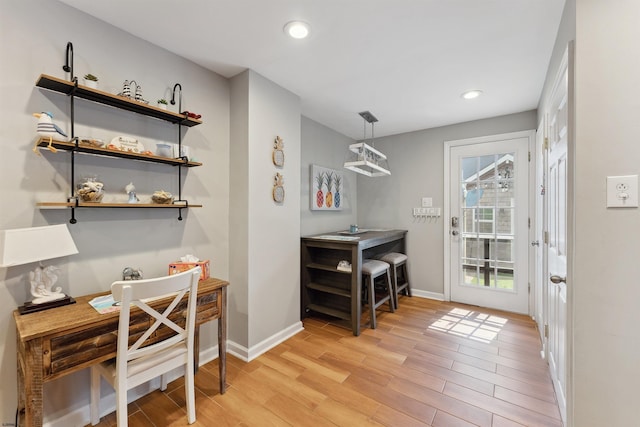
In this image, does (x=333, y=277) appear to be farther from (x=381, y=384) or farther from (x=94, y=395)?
(x=94, y=395)

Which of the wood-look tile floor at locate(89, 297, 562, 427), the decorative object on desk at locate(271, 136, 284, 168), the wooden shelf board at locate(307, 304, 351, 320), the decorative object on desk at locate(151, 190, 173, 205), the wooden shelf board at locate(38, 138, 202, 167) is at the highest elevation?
the decorative object on desk at locate(271, 136, 284, 168)

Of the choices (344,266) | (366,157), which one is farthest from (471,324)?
(366,157)

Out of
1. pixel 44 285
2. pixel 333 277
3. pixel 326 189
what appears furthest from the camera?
pixel 326 189

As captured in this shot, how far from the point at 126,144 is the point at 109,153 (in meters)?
0.16

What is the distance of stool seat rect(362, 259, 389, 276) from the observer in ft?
9.34

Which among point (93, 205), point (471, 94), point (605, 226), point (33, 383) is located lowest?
point (33, 383)

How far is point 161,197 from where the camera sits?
1815 millimetres

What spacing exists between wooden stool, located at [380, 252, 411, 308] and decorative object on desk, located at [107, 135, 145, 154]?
2756 millimetres

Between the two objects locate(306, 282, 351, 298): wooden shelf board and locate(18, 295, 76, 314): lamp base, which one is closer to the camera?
locate(18, 295, 76, 314): lamp base

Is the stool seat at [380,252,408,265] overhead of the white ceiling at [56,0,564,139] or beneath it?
→ beneath

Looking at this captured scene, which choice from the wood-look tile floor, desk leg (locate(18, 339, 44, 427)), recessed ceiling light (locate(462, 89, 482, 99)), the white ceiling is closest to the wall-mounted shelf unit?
the white ceiling

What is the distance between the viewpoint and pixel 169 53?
2.02 metres

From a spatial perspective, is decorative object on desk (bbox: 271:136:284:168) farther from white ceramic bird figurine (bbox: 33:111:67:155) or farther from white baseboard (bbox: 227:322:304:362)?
white baseboard (bbox: 227:322:304:362)

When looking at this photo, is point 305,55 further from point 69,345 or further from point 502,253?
point 502,253
